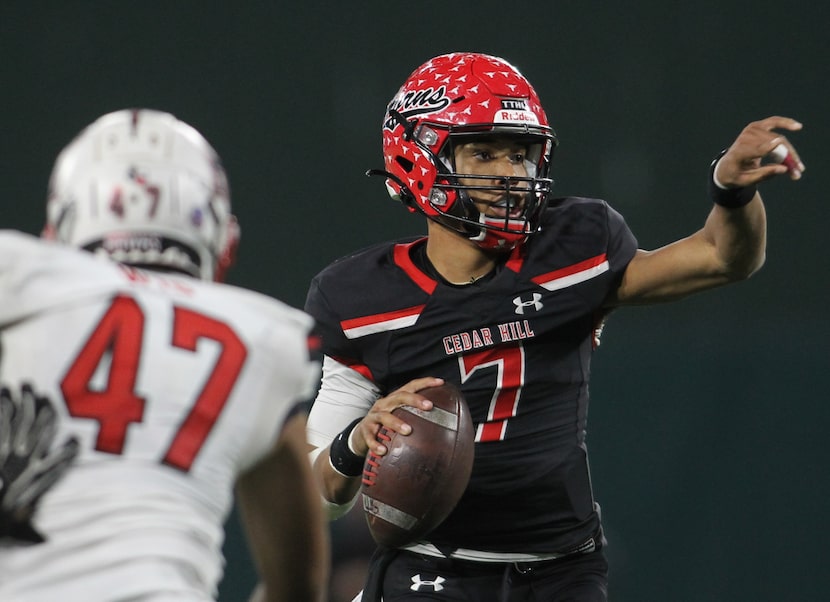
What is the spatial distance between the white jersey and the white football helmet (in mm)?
77

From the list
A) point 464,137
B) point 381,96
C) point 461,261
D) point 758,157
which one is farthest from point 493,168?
point 381,96

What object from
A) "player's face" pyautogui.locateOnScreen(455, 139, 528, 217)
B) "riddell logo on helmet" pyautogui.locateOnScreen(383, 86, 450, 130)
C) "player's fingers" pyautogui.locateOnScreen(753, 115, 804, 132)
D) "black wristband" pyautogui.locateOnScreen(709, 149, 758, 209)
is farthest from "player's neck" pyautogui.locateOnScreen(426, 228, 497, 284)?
"player's fingers" pyautogui.locateOnScreen(753, 115, 804, 132)

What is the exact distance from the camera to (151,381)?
5.48ft

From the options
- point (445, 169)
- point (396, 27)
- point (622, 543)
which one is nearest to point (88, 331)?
point (445, 169)

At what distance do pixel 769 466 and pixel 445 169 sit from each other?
2.73m

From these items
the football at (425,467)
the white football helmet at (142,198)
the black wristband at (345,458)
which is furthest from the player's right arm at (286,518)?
the black wristband at (345,458)

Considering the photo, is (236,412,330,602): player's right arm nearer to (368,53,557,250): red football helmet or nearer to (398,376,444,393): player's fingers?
(398,376,444,393): player's fingers

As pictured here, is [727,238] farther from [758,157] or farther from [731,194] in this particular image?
[758,157]

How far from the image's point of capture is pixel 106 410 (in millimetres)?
1642

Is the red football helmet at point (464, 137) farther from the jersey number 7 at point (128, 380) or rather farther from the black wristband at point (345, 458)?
the jersey number 7 at point (128, 380)

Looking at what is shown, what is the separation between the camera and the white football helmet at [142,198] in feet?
5.91

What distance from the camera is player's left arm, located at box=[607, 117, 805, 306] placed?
2.61m

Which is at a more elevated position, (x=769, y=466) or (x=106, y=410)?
(x=106, y=410)

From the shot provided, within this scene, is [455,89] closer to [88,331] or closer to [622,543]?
[88,331]
